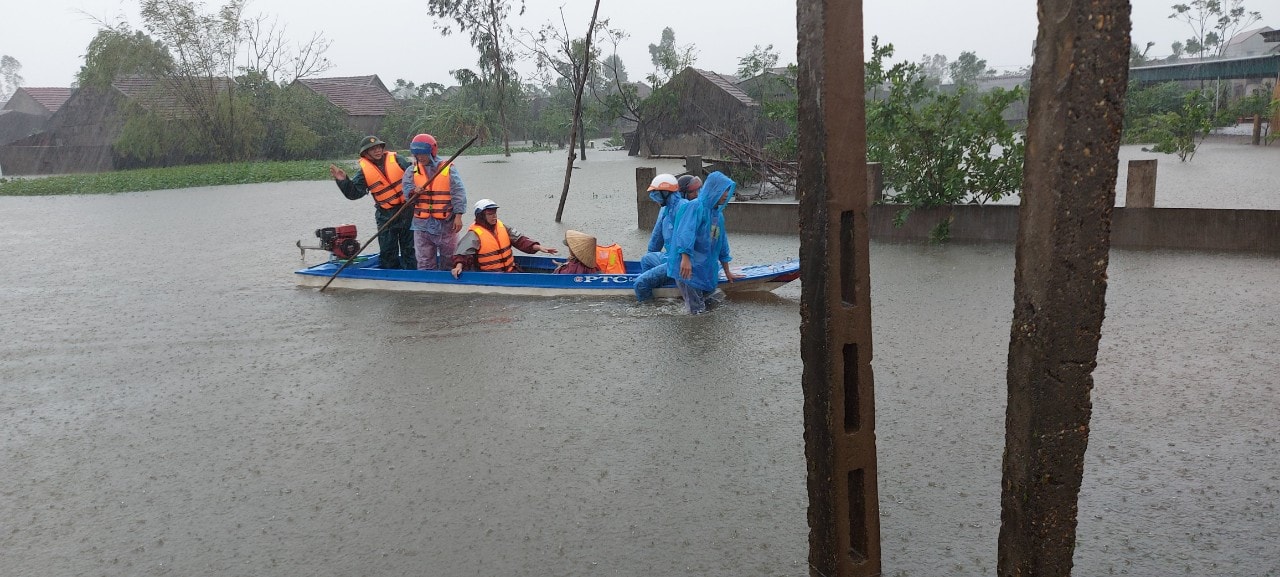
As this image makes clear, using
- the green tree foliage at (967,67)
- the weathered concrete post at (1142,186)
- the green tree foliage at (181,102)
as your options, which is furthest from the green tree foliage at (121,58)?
the green tree foliage at (967,67)

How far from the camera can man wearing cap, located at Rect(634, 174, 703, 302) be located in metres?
9.19

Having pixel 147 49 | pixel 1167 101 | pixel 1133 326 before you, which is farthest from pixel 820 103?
pixel 147 49

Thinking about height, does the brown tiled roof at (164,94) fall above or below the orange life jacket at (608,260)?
above

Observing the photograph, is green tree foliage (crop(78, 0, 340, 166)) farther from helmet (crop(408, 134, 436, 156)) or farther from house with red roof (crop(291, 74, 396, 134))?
helmet (crop(408, 134, 436, 156))

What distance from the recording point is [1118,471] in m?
4.95

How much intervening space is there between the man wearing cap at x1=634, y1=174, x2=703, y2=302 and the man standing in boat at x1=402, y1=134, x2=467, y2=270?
2.27 meters

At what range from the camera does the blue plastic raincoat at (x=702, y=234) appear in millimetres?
8648

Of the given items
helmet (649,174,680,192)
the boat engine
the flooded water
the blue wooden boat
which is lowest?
the flooded water

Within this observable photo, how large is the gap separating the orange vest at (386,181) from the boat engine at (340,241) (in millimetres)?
617

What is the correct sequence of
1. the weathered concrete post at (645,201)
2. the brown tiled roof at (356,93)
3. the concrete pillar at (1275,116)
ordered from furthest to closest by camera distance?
the brown tiled roof at (356,93)
the concrete pillar at (1275,116)
the weathered concrete post at (645,201)

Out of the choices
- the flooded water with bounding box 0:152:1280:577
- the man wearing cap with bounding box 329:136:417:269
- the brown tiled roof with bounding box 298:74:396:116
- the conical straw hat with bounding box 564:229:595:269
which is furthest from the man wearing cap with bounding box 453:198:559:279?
the brown tiled roof with bounding box 298:74:396:116

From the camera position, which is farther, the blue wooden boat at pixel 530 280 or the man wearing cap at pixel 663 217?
the blue wooden boat at pixel 530 280

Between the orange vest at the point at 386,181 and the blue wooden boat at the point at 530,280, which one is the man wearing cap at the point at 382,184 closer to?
the orange vest at the point at 386,181

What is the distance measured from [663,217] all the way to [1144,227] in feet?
18.4
